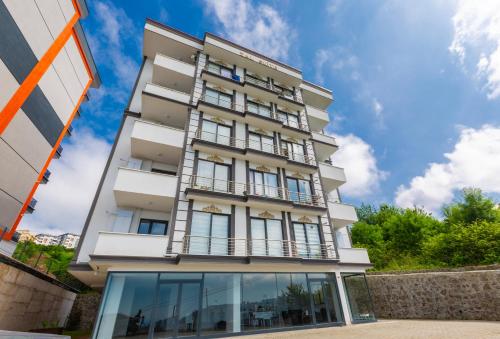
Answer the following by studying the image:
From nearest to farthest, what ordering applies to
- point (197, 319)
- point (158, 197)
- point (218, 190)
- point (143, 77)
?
point (197, 319) → point (158, 197) → point (218, 190) → point (143, 77)

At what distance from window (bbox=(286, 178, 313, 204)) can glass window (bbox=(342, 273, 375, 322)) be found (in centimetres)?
502

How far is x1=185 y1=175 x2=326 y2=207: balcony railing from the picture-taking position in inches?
495

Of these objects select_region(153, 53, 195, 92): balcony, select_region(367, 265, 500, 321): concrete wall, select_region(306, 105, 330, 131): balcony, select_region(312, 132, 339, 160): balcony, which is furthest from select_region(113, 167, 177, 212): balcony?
select_region(367, 265, 500, 321): concrete wall

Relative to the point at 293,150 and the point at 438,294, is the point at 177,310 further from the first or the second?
the point at 438,294

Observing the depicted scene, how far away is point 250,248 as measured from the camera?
1181 cm

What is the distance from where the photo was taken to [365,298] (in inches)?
547

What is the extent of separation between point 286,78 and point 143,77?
39.1ft

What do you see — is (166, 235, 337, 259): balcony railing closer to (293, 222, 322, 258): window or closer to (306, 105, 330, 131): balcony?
(293, 222, 322, 258): window

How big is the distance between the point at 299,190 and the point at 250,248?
5540mm

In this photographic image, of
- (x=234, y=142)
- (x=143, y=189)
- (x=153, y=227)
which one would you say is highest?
(x=234, y=142)

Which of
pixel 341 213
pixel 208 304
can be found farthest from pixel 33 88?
pixel 341 213

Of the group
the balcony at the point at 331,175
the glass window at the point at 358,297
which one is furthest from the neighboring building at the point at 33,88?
the glass window at the point at 358,297

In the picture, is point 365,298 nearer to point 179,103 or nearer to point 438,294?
point 438,294

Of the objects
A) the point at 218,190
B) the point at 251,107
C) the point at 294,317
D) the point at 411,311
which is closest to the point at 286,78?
the point at 251,107
